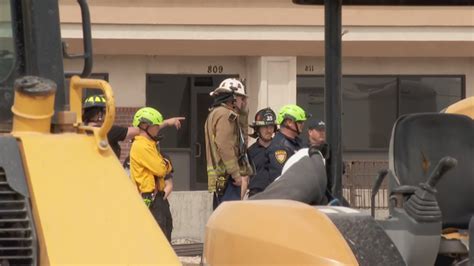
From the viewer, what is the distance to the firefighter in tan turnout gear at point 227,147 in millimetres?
8750

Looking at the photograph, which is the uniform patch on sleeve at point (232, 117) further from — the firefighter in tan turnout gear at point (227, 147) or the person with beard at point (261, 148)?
the person with beard at point (261, 148)

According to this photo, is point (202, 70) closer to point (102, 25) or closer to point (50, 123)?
point (102, 25)

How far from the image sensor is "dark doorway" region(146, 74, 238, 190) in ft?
53.2

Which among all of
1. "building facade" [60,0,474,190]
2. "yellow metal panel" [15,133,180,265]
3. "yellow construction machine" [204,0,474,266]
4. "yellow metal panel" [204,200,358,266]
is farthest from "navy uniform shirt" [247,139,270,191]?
"yellow metal panel" [15,133,180,265]

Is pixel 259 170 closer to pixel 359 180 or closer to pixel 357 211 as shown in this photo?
pixel 359 180

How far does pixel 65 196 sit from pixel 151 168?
630 centimetres

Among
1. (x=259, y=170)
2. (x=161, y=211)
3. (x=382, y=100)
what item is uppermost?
(x=382, y=100)

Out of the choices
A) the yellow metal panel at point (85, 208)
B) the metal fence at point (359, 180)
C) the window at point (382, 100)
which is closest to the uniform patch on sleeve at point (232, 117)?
the metal fence at point (359, 180)

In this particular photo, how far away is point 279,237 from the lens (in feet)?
9.33

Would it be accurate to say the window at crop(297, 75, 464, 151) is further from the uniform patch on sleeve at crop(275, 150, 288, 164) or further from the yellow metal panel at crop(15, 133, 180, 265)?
the yellow metal panel at crop(15, 133, 180, 265)

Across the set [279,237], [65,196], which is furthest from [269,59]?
[65,196]

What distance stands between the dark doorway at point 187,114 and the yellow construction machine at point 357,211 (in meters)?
11.9

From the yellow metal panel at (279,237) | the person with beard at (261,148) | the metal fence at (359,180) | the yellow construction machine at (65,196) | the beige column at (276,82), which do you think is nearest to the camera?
the yellow construction machine at (65,196)

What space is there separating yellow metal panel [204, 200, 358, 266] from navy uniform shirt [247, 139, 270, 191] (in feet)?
18.3
